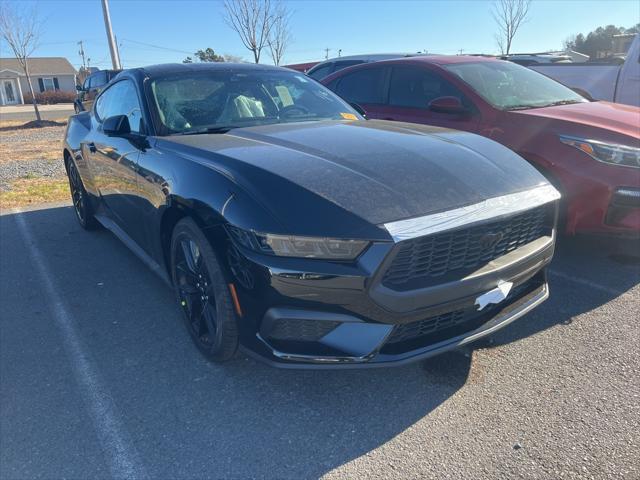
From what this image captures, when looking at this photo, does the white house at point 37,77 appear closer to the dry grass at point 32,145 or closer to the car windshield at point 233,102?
the dry grass at point 32,145

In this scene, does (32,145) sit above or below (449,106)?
below

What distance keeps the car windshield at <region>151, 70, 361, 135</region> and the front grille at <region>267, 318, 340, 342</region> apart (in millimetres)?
1670

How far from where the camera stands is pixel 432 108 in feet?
15.6

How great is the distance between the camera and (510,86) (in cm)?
502

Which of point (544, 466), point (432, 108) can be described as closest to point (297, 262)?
point (544, 466)

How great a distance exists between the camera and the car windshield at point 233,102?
3438 mm

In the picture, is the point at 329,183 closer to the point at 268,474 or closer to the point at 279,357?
the point at 279,357

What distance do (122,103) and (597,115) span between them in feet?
13.2

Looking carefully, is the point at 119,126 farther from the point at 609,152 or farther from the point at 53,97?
the point at 53,97

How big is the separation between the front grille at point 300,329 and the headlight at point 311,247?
11.5 inches

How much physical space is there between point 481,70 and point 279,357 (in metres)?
4.18

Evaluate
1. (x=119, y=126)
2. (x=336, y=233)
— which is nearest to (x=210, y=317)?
(x=336, y=233)

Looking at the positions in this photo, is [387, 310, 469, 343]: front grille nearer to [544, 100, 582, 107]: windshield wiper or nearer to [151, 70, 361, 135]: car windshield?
[151, 70, 361, 135]: car windshield

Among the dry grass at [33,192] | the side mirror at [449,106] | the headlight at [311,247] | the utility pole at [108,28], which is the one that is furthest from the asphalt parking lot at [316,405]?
the utility pole at [108,28]
